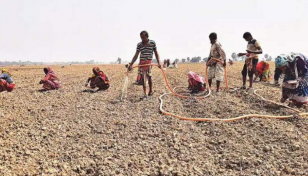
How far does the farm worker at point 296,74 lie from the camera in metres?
4.82

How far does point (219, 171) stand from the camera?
2875 millimetres

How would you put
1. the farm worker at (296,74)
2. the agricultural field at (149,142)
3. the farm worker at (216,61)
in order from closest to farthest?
the agricultural field at (149,142)
the farm worker at (296,74)
the farm worker at (216,61)

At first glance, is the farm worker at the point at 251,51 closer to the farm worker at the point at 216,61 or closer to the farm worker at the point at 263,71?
the farm worker at the point at 216,61

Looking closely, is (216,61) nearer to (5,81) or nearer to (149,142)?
(149,142)

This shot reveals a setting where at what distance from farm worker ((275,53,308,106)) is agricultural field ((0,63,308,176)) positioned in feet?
1.47

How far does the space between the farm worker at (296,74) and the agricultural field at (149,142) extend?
45cm

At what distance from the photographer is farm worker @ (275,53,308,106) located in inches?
190

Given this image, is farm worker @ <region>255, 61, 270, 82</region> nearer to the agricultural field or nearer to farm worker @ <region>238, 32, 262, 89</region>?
farm worker @ <region>238, 32, 262, 89</region>

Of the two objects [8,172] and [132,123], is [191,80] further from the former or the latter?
[8,172]

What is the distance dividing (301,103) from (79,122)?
4.76 metres

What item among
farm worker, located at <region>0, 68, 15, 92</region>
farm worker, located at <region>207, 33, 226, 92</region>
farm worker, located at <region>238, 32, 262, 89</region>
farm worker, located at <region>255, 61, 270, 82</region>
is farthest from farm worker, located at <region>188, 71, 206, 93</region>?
farm worker, located at <region>0, 68, 15, 92</region>

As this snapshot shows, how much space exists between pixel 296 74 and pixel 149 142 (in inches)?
132

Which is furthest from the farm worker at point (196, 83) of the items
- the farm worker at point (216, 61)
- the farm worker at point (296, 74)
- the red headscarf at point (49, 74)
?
the red headscarf at point (49, 74)

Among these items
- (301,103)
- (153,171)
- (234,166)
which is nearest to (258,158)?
(234,166)
